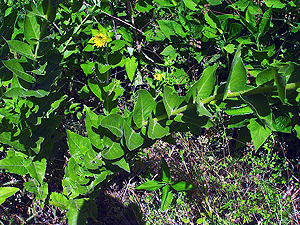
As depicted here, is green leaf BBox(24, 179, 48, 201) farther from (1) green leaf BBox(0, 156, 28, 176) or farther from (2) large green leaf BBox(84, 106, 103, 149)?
(2) large green leaf BBox(84, 106, 103, 149)

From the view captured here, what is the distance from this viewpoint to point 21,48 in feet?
4.89

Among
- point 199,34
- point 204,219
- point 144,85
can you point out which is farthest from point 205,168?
point 199,34

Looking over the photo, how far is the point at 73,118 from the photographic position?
2.78m

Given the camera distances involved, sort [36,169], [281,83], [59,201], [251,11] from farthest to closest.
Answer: [251,11] → [59,201] → [36,169] → [281,83]

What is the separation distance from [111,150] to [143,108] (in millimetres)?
333

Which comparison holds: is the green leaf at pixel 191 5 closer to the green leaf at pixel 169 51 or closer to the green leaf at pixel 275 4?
the green leaf at pixel 169 51

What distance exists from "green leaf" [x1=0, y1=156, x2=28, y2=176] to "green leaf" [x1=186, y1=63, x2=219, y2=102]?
4.06 feet

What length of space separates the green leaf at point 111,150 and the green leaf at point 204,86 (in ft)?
1.80

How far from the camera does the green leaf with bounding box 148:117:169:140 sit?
137cm

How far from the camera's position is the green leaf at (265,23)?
6.57ft

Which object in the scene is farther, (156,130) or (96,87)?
(96,87)

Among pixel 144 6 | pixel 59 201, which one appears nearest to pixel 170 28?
pixel 144 6

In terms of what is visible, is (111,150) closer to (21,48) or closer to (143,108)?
(143,108)

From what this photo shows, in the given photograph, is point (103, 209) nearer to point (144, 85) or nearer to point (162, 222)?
point (162, 222)
